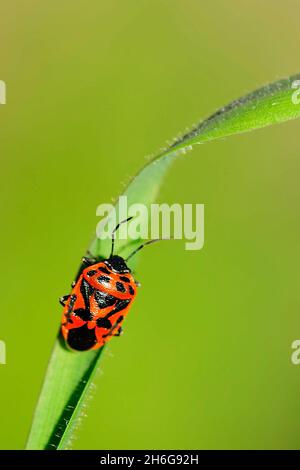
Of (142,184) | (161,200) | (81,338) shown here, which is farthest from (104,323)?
(161,200)

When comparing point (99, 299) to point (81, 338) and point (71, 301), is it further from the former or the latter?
point (81, 338)

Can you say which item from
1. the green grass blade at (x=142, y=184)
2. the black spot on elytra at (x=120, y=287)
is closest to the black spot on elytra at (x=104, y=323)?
the black spot on elytra at (x=120, y=287)

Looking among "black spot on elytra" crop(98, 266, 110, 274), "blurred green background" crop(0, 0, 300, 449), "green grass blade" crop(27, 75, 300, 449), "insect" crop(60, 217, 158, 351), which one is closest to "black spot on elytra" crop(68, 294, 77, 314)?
"insect" crop(60, 217, 158, 351)

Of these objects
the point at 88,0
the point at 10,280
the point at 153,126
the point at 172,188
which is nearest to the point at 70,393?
the point at 10,280

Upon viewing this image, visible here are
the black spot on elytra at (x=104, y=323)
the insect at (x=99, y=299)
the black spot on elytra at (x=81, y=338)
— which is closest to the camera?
the black spot on elytra at (x=81, y=338)

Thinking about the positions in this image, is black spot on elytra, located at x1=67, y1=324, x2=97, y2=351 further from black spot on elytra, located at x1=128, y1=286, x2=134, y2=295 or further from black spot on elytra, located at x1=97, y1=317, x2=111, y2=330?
black spot on elytra, located at x1=128, y1=286, x2=134, y2=295

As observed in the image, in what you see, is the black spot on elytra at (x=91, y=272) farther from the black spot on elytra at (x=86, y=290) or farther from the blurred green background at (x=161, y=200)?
the blurred green background at (x=161, y=200)
